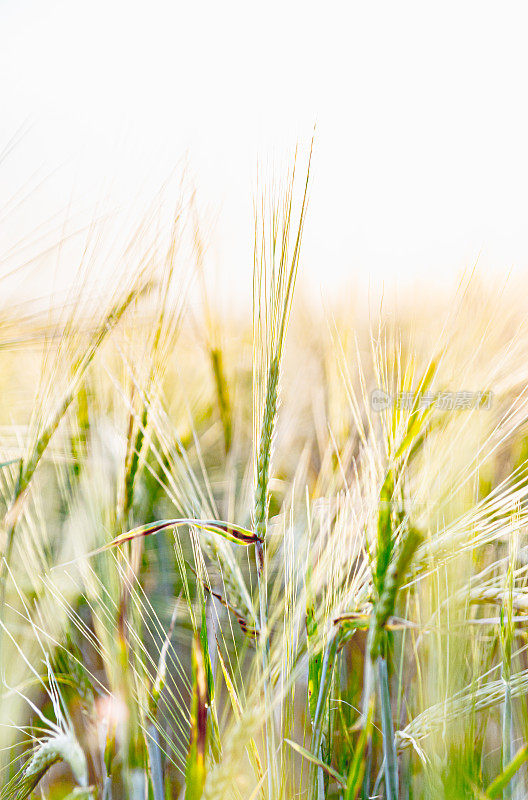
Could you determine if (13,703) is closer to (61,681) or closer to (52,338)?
(61,681)

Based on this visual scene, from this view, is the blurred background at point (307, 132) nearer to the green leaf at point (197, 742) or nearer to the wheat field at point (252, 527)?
the wheat field at point (252, 527)

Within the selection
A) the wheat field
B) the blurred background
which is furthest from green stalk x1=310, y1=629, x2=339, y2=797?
the blurred background

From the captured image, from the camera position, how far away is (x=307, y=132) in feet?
1.27

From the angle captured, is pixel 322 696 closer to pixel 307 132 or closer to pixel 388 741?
pixel 388 741

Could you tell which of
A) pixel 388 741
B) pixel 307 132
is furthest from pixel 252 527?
pixel 307 132

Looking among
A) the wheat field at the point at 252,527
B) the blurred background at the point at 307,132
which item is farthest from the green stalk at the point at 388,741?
the blurred background at the point at 307,132

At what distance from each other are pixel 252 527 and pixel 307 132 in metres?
0.27

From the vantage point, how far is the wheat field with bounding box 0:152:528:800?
1.12 feet

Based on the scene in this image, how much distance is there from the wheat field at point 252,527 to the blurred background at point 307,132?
0.03 meters

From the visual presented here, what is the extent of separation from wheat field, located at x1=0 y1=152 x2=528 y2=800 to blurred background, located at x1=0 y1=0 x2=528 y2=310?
28 millimetres

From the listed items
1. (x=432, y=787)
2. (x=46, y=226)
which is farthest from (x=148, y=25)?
(x=432, y=787)

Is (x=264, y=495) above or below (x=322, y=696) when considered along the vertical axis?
above

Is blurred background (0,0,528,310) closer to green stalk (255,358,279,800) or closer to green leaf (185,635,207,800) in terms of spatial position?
green stalk (255,358,279,800)

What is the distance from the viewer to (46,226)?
16.6 inches
